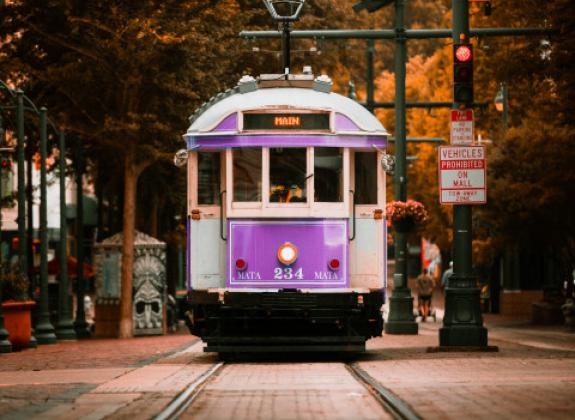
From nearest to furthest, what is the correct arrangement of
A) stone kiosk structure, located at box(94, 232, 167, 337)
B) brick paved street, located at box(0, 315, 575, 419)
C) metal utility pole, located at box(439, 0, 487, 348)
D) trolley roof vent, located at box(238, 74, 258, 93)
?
brick paved street, located at box(0, 315, 575, 419), metal utility pole, located at box(439, 0, 487, 348), trolley roof vent, located at box(238, 74, 258, 93), stone kiosk structure, located at box(94, 232, 167, 337)

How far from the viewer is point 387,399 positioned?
1368cm

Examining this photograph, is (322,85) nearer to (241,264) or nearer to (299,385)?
(241,264)

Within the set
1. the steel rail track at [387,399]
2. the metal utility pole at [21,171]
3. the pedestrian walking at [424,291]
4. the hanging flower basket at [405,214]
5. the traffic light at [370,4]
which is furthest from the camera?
the pedestrian walking at [424,291]

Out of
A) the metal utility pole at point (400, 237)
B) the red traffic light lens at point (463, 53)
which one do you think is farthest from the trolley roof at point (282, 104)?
the metal utility pole at point (400, 237)

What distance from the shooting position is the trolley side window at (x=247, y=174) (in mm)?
20984

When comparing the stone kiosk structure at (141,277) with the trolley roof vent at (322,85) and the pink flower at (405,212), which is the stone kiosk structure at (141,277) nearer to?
the pink flower at (405,212)

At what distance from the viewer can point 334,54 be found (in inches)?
1909

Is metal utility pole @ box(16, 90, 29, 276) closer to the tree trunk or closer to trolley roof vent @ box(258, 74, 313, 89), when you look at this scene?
the tree trunk

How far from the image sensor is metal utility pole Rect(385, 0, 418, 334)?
32.2 meters

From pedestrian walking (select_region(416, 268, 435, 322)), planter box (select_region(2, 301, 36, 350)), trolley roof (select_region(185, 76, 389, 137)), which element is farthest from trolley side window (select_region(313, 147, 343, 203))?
pedestrian walking (select_region(416, 268, 435, 322))

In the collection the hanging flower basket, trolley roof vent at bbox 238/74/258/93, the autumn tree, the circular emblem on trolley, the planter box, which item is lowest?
the planter box

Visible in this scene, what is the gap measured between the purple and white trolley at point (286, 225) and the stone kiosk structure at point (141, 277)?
17.7 metres

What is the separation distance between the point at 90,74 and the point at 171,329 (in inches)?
379

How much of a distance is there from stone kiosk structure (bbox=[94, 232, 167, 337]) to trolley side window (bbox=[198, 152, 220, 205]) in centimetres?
1760
